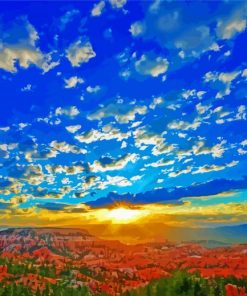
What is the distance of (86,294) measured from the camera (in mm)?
178625

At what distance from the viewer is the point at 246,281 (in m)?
183

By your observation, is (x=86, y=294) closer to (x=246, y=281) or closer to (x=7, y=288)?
(x=7, y=288)

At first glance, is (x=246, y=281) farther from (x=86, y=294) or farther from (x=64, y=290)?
(x=64, y=290)

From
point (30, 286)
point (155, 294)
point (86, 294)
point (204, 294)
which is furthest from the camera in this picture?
point (30, 286)

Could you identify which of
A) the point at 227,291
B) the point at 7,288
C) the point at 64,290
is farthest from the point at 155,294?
the point at 7,288

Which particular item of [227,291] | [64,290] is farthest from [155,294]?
[64,290]

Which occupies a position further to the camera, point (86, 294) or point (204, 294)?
point (86, 294)

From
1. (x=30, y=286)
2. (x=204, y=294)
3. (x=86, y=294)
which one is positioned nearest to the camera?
(x=204, y=294)

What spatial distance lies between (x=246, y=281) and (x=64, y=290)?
89329 mm

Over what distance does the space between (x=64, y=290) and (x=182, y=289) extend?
84.8m

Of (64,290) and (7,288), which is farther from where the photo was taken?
(64,290)

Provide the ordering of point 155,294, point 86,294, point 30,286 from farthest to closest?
point 30,286, point 86,294, point 155,294

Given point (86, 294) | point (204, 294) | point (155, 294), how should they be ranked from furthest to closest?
point (86, 294), point (155, 294), point (204, 294)

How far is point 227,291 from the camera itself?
17025cm
